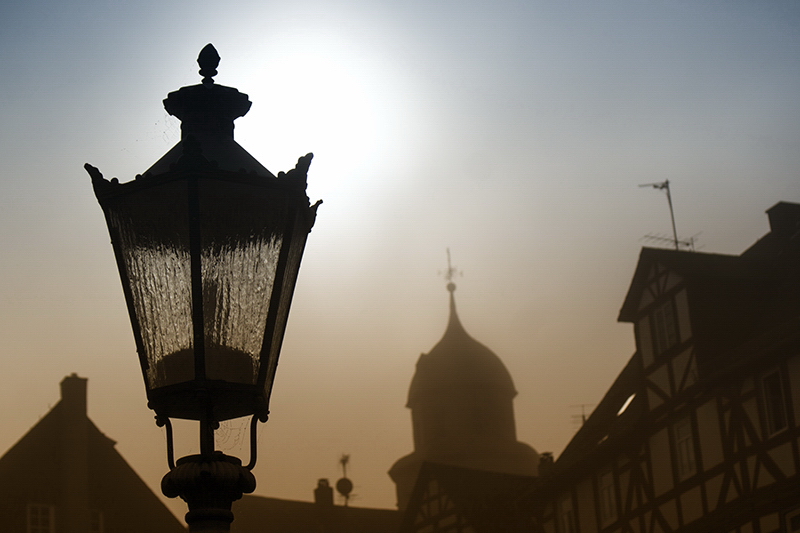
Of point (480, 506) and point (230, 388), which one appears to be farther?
point (480, 506)

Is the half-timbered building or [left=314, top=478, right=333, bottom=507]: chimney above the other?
[left=314, top=478, right=333, bottom=507]: chimney

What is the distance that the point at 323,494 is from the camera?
4953 cm

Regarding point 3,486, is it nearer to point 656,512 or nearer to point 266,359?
point 656,512

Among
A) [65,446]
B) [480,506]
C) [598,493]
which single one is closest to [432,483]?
[480,506]

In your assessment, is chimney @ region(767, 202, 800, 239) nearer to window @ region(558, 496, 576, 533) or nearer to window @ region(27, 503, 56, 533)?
window @ region(558, 496, 576, 533)

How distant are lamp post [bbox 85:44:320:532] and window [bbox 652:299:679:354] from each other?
21.1m

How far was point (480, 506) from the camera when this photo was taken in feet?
109

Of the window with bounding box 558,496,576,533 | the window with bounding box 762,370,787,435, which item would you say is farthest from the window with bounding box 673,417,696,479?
the window with bounding box 558,496,576,533

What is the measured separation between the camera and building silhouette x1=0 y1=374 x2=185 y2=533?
114ft

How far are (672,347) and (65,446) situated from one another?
65.6 ft

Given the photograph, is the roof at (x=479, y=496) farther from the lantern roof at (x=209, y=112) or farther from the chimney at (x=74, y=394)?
the lantern roof at (x=209, y=112)

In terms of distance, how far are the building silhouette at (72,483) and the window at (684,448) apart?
18745 mm

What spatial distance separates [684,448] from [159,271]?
20.8 metres

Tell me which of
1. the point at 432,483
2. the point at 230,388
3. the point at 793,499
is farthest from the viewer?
the point at 432,483
